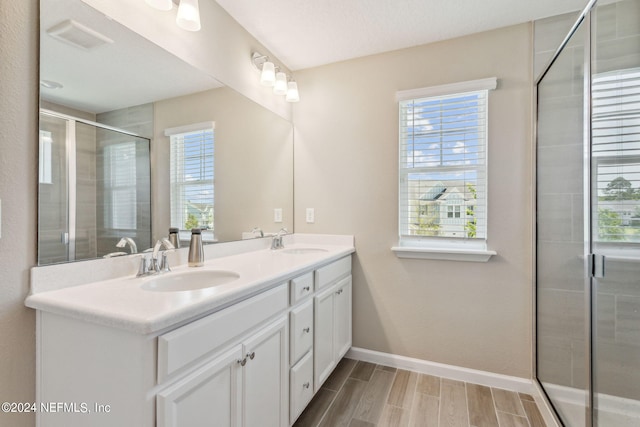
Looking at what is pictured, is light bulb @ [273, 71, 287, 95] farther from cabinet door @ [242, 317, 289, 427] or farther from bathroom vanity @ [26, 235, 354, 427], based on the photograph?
cabinet door @ [242, 317, 289, 427]

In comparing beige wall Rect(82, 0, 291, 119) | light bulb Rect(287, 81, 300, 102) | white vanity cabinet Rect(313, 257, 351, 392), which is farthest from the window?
beige wall Rect(82, 0, 291, 119)

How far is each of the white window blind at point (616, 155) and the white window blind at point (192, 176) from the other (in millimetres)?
1903

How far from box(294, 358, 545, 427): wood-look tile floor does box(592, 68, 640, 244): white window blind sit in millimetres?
1128

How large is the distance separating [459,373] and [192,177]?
7.02ft

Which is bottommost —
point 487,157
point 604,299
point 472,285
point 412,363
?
point 412,363

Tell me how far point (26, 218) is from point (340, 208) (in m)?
1.80

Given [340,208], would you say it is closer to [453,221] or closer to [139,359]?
[453,221]

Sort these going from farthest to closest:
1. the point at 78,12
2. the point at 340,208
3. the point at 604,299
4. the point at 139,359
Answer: the point at 340,208 < the point at 604,299 < the point at 78,12 < the point at 139,359

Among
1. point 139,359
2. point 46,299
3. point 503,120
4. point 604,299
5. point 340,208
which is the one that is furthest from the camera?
point 340,208

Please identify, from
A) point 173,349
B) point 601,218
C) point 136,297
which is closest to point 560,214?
point 601,218

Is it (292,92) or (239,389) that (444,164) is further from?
(239,389)

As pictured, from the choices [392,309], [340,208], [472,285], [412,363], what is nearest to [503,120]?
[472,285]

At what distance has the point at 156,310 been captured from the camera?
2.71 ft

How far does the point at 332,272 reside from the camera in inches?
75.4
